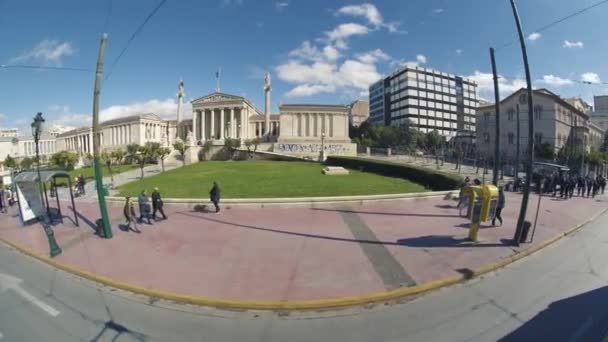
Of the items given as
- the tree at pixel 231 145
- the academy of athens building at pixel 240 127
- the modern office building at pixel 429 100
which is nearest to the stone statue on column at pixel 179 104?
the academy of athens building at pixel 240 127

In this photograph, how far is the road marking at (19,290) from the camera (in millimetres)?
5859

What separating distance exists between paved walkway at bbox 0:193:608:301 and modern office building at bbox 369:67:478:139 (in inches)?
3374

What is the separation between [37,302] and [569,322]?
1066cm

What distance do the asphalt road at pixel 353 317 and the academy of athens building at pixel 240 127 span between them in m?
49.7

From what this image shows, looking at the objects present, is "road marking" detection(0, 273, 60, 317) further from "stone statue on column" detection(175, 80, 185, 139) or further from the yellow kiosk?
"stone statue on column" detection(175, 80, 185, 139)

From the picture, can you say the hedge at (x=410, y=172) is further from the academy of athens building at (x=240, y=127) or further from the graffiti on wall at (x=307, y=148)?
the graffiti on wall at (x=307, y=148)

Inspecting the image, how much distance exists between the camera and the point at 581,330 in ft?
15.9

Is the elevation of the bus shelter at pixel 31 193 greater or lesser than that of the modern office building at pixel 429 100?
lesser

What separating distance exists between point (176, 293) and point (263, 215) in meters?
7.03

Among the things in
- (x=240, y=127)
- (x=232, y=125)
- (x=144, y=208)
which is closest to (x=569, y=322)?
(x=144, y=208)

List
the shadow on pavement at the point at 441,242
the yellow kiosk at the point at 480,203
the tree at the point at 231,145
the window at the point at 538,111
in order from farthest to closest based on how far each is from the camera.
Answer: the tree at the point at 231,145, the window at the point at 538,111, the shadow on pavement at the point at 441,242, the yellow kiosk at the point at 480,203

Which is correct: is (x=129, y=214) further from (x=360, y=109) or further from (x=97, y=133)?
(x=360, y=109)

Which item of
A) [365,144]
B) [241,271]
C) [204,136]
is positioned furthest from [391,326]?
[204,136]

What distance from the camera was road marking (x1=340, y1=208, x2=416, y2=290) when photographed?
6605 millimetres
